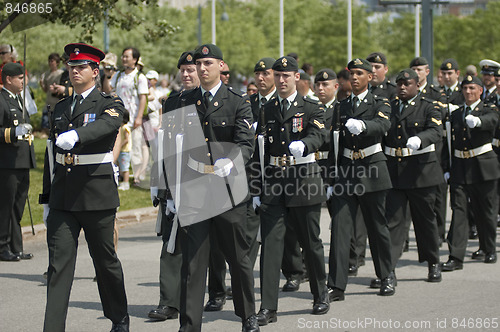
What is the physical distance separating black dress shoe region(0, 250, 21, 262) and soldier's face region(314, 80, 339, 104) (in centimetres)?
391

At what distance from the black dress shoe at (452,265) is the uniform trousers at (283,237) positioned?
8.13ft

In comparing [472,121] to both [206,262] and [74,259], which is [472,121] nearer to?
[206,262]

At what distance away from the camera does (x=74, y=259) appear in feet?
22.5

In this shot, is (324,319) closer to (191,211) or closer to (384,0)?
(191,211)

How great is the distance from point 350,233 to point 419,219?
4.25ft

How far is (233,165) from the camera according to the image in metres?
6.89

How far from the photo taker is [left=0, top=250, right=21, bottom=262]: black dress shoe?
10.8 meters

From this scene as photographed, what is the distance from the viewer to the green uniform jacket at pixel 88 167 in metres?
6.89

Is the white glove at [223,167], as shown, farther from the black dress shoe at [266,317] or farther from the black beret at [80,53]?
the black dress shoe at [266,317]

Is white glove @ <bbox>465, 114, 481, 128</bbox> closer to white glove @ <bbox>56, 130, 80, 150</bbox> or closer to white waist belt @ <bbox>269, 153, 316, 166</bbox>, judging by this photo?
white waist belt @ <bbox>269, 153, 316, 166</bbox>

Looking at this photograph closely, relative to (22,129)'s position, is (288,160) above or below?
below

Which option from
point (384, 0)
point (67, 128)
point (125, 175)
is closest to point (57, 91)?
point (125, 175)

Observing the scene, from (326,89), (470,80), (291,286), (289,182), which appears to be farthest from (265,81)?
(470,80)

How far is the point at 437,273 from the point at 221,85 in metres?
3.64
